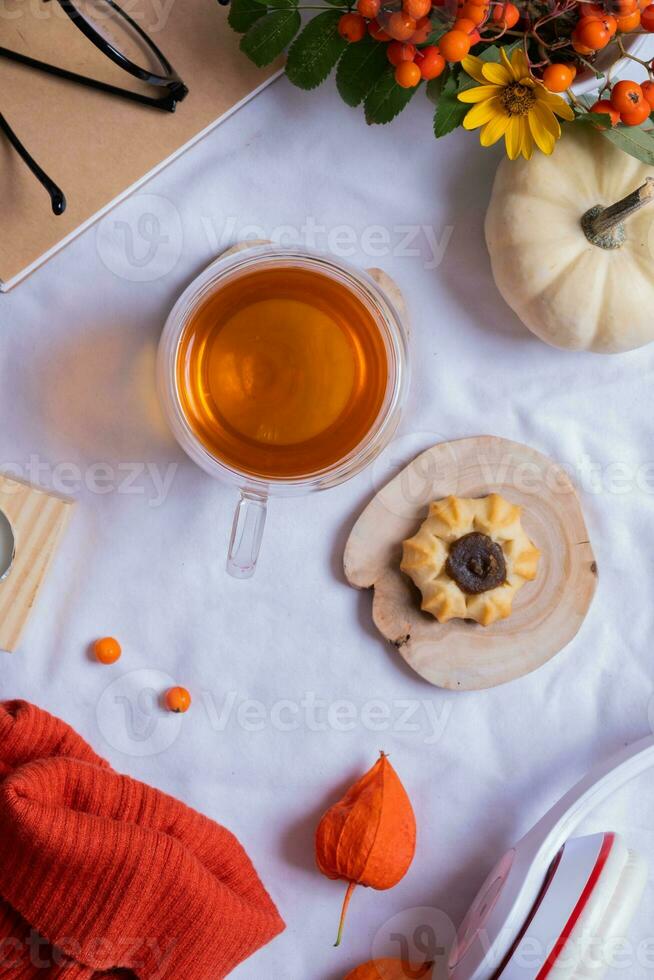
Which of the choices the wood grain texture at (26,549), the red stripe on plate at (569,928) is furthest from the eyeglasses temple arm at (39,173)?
the red stripe on plate at (569,928)

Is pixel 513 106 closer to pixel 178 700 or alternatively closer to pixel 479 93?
pixel 479 93

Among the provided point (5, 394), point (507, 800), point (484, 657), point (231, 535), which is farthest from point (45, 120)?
point (507, 800)

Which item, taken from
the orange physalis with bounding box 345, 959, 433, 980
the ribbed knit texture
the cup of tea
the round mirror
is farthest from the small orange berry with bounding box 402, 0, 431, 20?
the orange physalis with bounding box 345, 959, 433, 980

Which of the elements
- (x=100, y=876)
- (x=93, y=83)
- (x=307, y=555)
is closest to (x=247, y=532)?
(x=307, y=555)

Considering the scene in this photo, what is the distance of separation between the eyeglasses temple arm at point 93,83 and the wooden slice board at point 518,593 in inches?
15.1

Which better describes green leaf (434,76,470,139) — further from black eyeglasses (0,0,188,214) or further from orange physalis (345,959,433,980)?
orange physalis (345,959,433,980)

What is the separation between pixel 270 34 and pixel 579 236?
0.30 m

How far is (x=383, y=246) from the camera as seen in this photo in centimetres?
83

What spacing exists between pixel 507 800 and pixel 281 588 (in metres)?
0.29

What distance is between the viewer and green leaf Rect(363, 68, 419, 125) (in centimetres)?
73

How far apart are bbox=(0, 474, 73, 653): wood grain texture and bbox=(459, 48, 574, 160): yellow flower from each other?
1.56ft

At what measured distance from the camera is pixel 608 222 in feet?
2.33

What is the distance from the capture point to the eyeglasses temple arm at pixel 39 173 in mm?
721

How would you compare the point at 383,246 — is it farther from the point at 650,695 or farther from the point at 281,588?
the point at 650,695
